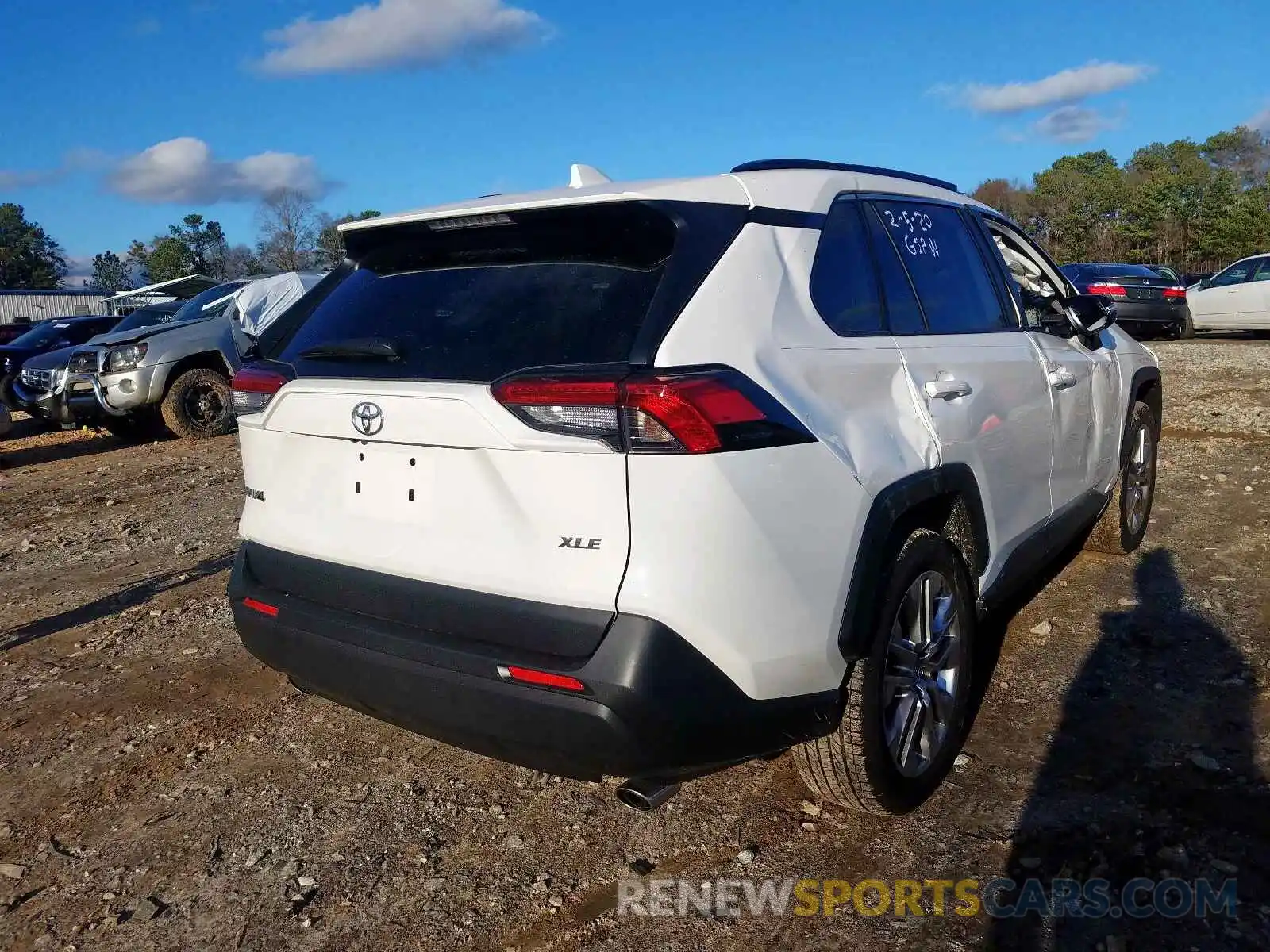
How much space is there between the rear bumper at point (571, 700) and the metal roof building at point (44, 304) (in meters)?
52.8

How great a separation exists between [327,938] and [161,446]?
964cm

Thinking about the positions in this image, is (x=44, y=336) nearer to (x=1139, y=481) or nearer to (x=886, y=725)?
(x=1139, y=481)

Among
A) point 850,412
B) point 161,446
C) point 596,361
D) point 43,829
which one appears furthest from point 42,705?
point 161,446

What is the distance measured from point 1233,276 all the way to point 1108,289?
192cm

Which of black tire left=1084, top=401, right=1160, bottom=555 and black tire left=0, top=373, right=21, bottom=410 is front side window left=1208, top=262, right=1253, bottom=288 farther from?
black tire left=0, top=373, right=21, bottom=410

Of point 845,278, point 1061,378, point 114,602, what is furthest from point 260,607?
point 1061,378

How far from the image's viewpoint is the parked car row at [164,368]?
10.8 m

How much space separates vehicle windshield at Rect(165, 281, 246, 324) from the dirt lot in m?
7.98

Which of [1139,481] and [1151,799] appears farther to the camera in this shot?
[1139,481]

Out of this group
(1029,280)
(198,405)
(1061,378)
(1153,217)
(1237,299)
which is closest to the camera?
(1061,378)

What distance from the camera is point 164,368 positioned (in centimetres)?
1088

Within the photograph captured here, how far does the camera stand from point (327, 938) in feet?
8.02

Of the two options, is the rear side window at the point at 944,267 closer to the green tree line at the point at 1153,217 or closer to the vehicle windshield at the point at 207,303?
the vehicle windshield at the point at 207,303

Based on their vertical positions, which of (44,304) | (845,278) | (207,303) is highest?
(44,304)
